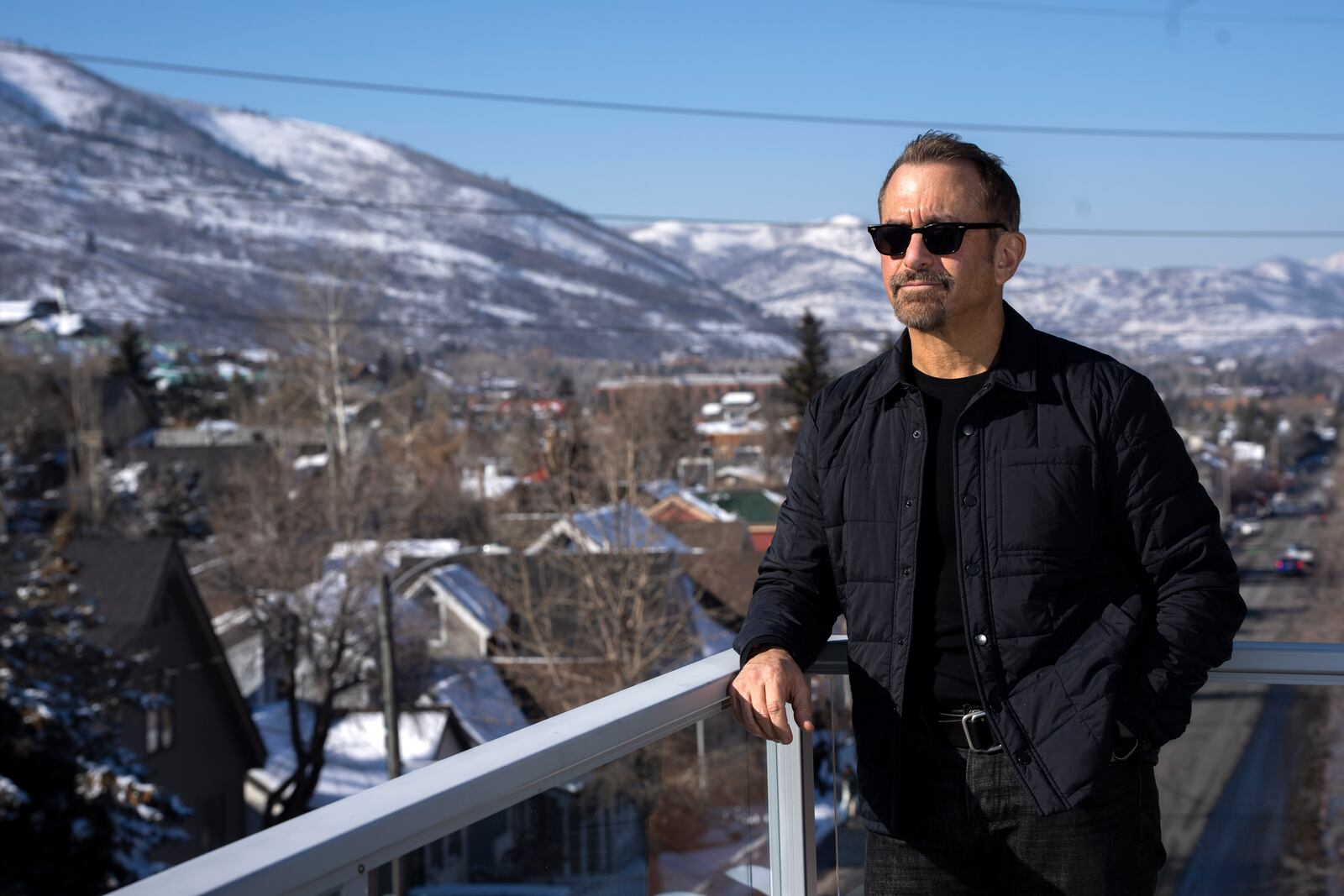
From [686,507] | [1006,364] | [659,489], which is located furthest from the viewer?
[686,507]

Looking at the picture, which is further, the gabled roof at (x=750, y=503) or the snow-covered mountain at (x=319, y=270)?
the snow-covered mountain at (x=319, y=270)

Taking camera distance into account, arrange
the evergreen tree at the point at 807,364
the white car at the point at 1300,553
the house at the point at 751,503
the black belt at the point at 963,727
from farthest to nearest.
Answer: the white car at the point at 1300,553, the evergreen tree at the point at 807,364, the house at the point at 751,503, the black belt at the point at 963,727

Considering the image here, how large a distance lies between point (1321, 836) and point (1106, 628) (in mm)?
869

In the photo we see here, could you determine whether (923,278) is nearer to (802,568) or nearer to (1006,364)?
(1006,364)

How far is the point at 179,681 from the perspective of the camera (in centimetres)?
2294

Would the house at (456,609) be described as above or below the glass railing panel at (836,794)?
below

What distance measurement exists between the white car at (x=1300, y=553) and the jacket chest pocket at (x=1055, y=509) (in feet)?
158

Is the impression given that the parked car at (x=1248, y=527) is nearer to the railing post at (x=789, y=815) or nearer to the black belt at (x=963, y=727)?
the railing post at (x=789, y=815)

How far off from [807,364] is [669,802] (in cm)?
4448

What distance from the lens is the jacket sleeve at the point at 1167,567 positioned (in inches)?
75.5

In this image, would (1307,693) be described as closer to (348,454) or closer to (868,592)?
(868,592)

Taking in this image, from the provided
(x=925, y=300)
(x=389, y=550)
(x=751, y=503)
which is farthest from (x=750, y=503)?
(x=925, y=300)

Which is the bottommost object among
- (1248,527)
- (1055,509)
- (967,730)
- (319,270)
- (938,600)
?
(1248,527)

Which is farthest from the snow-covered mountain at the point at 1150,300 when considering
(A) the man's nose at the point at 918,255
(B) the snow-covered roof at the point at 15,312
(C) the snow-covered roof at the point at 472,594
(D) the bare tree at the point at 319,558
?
(A) the man's nose at the point at 918,255
